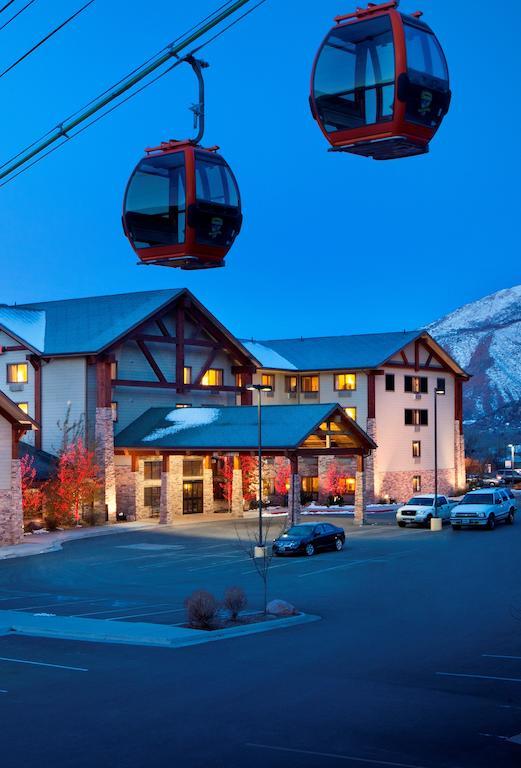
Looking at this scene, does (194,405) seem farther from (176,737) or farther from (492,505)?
(176,737)

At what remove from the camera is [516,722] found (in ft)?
51.0

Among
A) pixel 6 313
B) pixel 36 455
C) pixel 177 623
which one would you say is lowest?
pixel 177 623

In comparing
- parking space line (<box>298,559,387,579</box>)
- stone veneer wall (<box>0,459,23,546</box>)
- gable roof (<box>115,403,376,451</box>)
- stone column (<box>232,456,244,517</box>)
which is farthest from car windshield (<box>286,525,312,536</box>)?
stone column (<box>232,456,244,517</box>)

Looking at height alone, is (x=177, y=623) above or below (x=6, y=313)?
below

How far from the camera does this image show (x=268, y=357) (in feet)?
252

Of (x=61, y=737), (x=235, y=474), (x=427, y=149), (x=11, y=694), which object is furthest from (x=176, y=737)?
(x=235, y=474)

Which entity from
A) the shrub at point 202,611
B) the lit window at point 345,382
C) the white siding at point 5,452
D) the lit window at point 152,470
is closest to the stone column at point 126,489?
the lit window at point 152,470

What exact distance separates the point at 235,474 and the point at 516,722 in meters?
49.0

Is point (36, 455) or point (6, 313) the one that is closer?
point (36, 455)

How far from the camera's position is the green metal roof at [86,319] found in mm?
60125

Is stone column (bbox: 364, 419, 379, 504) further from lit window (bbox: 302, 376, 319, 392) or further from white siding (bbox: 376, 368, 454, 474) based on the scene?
lit window (bbox: 302, 376, 319, 392)

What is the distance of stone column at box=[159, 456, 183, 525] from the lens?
5894 centimetres

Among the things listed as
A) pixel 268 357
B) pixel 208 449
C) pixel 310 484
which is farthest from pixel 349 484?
pixel 208 449

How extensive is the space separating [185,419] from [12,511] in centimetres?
1471
